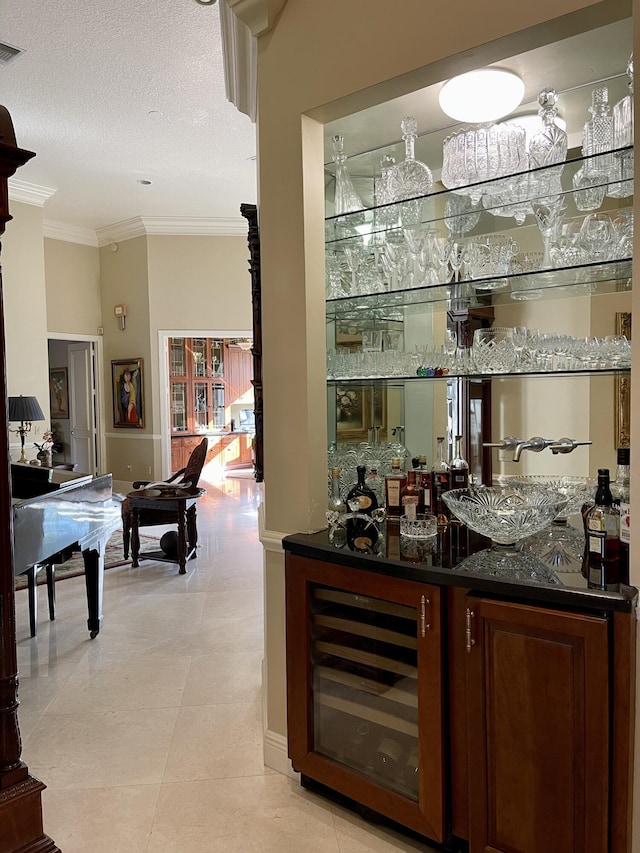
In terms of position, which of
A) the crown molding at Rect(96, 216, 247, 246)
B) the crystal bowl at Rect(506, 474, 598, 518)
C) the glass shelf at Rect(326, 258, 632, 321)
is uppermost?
the crown molding at Rect(96, 216, 247, 246)

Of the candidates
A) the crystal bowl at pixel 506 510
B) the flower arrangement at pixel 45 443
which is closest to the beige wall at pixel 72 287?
the flower arrangement at pixel 45 443

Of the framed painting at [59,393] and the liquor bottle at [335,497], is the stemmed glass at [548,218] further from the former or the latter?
the framed painting at [59,393]

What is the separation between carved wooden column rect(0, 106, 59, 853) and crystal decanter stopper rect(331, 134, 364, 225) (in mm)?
1242

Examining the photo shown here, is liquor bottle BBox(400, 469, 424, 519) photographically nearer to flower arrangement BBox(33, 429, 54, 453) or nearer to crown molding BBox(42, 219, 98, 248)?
flower arrangement BBox(33, 429, 54, 453)

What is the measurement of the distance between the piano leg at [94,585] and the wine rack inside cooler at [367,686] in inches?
77.4

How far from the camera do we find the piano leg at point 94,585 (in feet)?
12.1

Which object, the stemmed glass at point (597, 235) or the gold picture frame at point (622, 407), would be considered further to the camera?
the gold picture frame at point (622, 407)

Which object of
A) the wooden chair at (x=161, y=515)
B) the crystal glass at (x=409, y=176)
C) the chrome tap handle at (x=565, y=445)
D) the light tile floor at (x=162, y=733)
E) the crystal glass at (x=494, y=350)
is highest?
the crystal glass at (x=409, y=176)

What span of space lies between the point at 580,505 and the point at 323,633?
1.06m

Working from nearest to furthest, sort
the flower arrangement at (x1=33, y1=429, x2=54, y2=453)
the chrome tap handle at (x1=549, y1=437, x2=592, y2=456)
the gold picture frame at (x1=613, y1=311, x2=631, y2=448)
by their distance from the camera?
the gold picture frame at (x1=613, y1=311, x2=631, y2=448), the chrome tap handle at (x1=549, y1=437, x2=592, y2=456), the flower arrangement at (x1=33, y1=429, x2=54, y2=453)

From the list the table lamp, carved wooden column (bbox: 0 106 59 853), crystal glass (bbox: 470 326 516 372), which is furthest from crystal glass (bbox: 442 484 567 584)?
the table lamp

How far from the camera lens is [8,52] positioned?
14.1ft

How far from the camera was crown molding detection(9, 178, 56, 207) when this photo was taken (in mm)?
6871

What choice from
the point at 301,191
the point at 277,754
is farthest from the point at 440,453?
the point at 277,754
